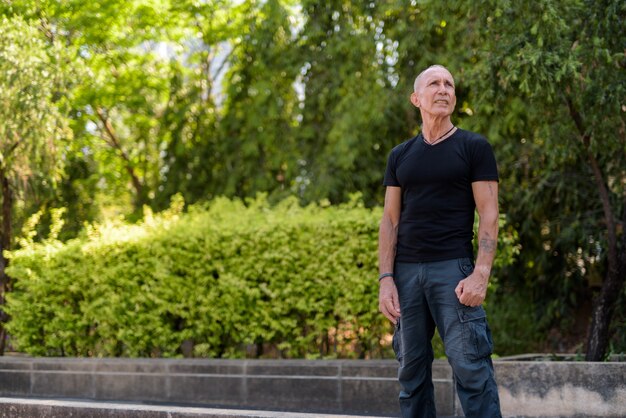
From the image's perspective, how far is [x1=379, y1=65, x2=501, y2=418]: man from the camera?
4145 millimetres

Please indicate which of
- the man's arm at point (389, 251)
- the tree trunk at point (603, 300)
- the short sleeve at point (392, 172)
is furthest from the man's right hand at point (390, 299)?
the tree trunk at point (603, 300)

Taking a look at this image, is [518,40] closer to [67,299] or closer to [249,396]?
[249,396]

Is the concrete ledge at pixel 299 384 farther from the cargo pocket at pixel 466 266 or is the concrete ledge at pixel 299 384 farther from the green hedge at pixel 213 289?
the cargo pocket at pixel 466 266

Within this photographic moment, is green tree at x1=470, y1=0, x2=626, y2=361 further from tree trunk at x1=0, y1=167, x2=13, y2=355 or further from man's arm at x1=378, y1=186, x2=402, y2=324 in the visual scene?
tree trunk at x1=0, y1=167, x2=13, y2=355

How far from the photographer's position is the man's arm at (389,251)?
440 centimetres

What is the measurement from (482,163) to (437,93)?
402 mm

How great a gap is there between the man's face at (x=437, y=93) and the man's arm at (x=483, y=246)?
40 cm

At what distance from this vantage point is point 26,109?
10570 mm

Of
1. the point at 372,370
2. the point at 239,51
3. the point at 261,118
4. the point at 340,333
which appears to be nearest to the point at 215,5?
the point at 239,51

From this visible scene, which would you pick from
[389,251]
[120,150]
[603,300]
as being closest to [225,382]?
[603,300]

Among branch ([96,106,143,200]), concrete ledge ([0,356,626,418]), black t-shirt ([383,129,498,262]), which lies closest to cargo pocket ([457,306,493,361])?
black t-shirt ([383,129,498,262])

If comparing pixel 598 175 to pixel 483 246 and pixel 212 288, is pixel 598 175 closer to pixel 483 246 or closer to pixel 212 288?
pixel 212 288

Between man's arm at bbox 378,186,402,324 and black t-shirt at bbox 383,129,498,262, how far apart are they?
10cm

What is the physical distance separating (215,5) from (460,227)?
13.2 m
